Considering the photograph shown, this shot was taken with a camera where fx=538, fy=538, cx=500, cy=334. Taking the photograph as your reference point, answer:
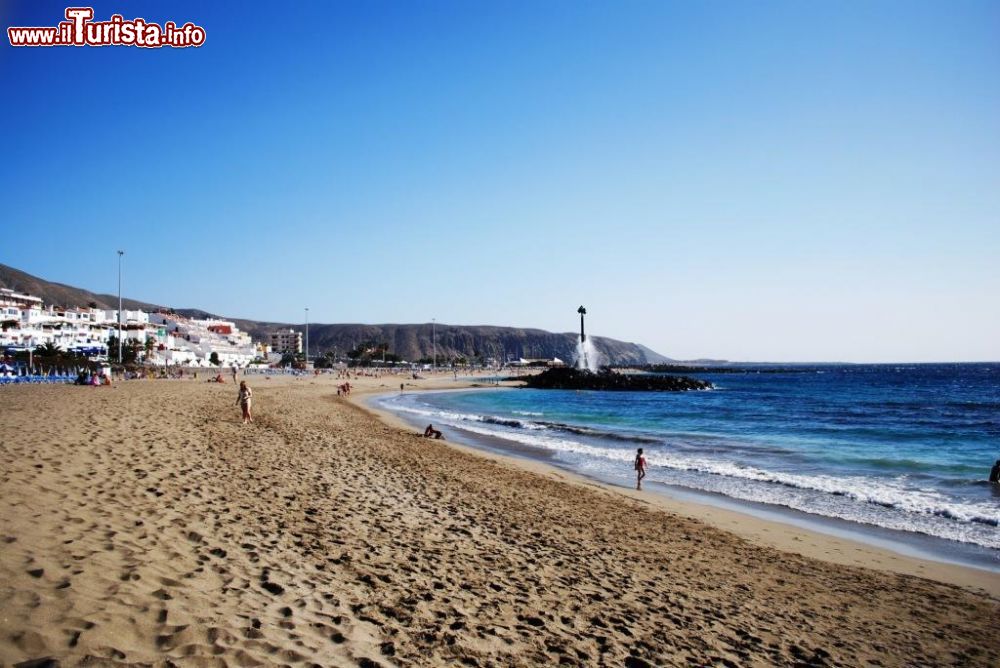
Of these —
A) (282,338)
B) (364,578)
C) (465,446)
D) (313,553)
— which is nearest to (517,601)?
(364,578)

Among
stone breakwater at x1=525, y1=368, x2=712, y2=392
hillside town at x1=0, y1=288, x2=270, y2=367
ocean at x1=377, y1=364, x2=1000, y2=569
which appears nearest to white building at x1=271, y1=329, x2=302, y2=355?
hillside town at x1=0, y1=288, x2=270, y2=367

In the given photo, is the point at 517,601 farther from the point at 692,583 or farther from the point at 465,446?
the point at 465,446

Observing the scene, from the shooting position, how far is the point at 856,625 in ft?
21.7

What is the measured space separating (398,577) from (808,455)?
20.5 m

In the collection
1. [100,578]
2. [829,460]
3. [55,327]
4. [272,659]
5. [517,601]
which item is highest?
[55,327]

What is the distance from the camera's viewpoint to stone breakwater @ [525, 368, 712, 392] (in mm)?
74250

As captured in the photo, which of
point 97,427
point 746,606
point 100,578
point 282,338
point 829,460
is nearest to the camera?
point 100,578

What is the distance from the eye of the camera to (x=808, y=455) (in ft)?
70.3

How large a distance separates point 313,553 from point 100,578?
89.5 inches

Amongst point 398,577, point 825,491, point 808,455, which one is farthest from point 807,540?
point 808,455

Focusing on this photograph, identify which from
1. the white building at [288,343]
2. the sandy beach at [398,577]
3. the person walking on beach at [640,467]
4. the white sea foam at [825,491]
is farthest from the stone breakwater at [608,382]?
the white building at [288,343]

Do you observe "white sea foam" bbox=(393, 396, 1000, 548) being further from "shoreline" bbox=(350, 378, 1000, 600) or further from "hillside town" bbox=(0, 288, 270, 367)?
"hillside town" bbox=(0, 288, 270, 367)

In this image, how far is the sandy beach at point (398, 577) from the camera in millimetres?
4129

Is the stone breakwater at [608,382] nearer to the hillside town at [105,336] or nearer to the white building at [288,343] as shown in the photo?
the hillside town at [105,336]
